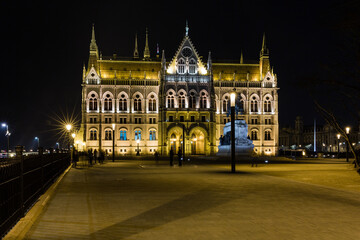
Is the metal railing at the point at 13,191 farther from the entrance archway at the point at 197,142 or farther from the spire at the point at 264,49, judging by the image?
the spire at the point at 264,49

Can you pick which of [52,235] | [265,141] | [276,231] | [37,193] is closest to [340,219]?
[276,231]

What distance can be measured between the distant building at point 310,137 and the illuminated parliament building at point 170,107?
5829 cm

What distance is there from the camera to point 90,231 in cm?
861

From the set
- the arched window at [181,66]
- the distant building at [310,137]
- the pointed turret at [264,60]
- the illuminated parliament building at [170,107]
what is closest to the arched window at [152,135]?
the illuminated parliament building at [170,107]

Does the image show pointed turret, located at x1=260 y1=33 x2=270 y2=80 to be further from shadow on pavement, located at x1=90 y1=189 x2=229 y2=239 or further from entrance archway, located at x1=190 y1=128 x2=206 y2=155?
shadow on pavement, located at x1=90 y1=189 x2=229 y2=239

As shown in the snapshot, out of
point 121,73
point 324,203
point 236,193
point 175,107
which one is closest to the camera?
point 324,203

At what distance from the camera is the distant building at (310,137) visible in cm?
14975

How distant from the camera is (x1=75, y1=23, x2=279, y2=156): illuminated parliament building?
86.4 metres

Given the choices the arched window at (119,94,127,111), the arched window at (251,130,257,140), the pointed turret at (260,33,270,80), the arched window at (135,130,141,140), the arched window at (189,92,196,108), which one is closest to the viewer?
the arched window at (119,94,127,111)

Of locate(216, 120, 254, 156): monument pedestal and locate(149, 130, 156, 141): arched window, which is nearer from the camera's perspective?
locate(216, 120, 254, 156): monument pedestal

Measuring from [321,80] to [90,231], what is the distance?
1081cm

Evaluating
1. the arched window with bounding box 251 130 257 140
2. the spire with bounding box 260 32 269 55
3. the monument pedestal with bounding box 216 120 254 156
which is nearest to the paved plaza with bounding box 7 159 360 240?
the monument pedestal with bounding box 216 120 254 156

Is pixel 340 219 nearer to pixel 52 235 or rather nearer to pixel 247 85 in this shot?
pixel 52 235

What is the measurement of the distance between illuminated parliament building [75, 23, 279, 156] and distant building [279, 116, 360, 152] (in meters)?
58.3
